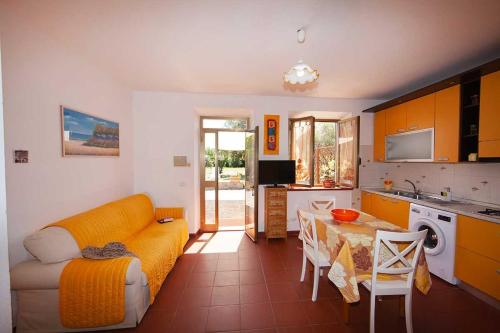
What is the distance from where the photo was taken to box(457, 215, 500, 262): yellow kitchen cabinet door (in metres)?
2.09

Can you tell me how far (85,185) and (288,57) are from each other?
2.86 m

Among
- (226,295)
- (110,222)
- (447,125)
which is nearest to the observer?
(226,295)

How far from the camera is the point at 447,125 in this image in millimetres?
2789

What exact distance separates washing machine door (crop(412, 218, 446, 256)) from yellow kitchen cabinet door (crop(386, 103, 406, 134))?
150cm

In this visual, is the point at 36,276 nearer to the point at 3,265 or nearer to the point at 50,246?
the point at 50,246

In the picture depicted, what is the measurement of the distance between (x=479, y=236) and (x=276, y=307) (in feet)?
7.22

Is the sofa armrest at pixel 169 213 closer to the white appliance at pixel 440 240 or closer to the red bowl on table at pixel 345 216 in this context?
the red bowl on table at pixel 345 216

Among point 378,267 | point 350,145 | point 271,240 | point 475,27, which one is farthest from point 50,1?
point 350,145

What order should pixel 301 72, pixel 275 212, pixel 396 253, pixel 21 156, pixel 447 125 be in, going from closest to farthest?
pixel 396 253, pixel 21 156, pixel 301 72, pixel 447 125, pixel 275 212

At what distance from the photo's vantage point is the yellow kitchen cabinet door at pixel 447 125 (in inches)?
105

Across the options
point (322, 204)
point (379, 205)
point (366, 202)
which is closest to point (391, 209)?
point (379, 205)

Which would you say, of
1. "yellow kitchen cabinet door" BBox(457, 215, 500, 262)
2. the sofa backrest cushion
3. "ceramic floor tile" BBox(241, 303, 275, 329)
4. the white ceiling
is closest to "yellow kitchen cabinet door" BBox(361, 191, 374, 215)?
"yellow kitchen cabinet door" BBox(457, 215, 500, 262)

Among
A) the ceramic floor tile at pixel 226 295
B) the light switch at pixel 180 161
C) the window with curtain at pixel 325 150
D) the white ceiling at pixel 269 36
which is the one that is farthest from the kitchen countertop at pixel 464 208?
the light switch at pixel 180 161

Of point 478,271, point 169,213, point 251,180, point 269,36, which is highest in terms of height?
point 269,36
